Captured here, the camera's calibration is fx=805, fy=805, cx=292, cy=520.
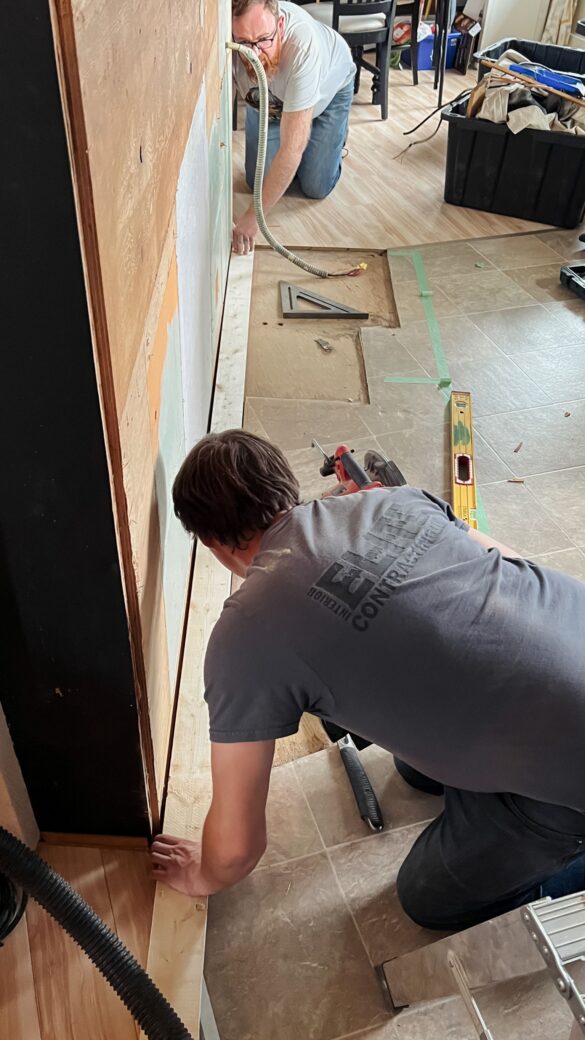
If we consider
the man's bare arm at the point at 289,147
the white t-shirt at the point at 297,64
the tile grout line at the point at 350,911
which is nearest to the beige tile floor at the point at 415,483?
the tile grout line at the point at 350,911

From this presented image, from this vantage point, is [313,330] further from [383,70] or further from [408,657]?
[383,70]

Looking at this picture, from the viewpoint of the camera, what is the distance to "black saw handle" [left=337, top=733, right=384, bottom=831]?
1554 millimetres

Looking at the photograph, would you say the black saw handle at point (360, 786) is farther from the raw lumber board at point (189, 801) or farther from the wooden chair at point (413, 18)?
the wooden chair at point (413, 18)

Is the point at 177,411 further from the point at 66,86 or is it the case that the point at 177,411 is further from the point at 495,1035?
the point at 495,1035

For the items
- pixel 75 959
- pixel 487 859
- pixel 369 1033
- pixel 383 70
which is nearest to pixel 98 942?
pixel 75 959

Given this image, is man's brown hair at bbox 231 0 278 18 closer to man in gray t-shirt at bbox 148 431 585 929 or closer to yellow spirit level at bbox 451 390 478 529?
yellow spirit level at bbox 451 390 478 529

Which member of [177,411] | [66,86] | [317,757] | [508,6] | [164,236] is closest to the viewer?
[66,86]

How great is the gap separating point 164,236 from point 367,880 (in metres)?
1.18

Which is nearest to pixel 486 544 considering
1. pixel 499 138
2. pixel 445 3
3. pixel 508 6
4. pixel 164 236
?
pixel 164 236

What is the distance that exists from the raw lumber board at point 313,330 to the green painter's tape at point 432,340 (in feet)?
0.42

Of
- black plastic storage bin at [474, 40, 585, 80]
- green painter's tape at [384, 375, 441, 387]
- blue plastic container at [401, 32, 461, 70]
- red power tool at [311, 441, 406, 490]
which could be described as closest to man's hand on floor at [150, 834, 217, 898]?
red power tool at [311, 441, 406, 490]

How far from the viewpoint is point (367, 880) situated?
148cm

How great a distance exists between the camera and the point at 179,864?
136 cm

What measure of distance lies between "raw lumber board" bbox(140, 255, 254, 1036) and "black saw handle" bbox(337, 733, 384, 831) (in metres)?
0.29
